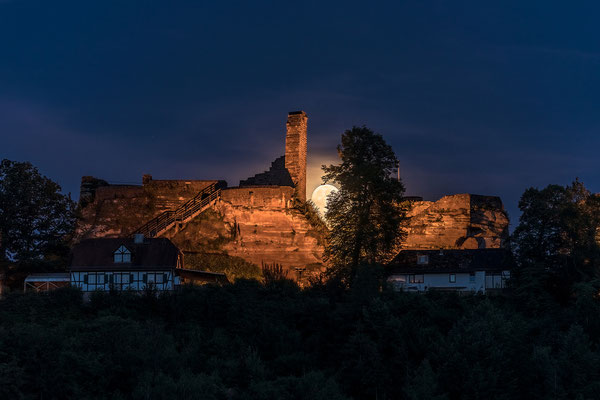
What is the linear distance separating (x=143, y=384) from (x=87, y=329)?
5338mm

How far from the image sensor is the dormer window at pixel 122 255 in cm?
5728

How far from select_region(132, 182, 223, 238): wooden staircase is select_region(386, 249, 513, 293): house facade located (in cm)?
1227

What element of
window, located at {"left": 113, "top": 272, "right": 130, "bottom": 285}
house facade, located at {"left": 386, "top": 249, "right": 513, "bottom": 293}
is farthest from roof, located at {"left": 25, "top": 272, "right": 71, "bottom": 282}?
house facade, located at {"left": 386, "top": 249, "right": 513, "bottom": 293}

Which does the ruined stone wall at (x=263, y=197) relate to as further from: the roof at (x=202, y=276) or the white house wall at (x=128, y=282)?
the white house wall at (x=128, y=282)

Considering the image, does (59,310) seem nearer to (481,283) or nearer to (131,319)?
(131,319)

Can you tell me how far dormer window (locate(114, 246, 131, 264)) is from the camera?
5728 cm

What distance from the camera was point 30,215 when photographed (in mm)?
60906

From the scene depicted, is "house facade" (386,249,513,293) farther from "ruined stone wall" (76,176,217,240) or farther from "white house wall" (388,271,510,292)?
"ruined stone wall" (76,176,217,240)

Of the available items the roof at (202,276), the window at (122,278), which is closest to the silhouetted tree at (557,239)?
the roof at (202,276)

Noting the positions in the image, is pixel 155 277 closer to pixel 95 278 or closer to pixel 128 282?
pixel 128 282

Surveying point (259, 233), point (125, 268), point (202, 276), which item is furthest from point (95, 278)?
point (259, 233)

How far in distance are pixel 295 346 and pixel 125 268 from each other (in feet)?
33.3

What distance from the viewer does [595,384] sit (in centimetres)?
4788

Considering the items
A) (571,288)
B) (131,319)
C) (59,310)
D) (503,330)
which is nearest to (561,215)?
(571,288)
